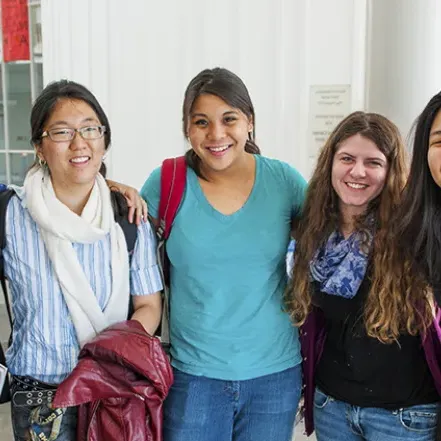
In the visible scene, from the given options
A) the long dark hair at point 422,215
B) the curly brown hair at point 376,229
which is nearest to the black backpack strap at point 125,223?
the curly brown hair at point 376,229

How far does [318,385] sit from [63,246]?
82 centimetres

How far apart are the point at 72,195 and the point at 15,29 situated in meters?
3.00

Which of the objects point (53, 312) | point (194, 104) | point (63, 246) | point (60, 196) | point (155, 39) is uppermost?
point (155, 39)

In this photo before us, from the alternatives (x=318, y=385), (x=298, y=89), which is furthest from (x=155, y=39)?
(x=318, y=385)

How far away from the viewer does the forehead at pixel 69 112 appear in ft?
5.03

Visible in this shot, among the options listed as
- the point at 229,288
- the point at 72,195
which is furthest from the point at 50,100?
the point at 229,288

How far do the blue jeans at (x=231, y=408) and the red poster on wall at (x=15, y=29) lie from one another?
3.20m

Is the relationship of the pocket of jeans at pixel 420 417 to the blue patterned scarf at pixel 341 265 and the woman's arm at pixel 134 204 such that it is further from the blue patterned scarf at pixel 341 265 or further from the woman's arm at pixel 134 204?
the woman's arm at pixel 134 204

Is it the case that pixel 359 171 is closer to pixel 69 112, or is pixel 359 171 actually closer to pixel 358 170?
pixel 358 170

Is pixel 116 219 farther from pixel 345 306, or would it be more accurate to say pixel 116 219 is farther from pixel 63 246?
pixel 345 306

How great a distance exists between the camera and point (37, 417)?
4.83 ft

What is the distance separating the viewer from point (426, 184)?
1.37 metres

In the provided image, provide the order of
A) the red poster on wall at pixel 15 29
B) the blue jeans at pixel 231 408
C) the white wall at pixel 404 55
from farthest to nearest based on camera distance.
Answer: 1. the red poster on wall at pixel 15 29
2. the white wall at pixel 404 55
3. the blue jeans at pixel 231 408

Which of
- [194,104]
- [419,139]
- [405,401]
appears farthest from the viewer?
[194,104]
